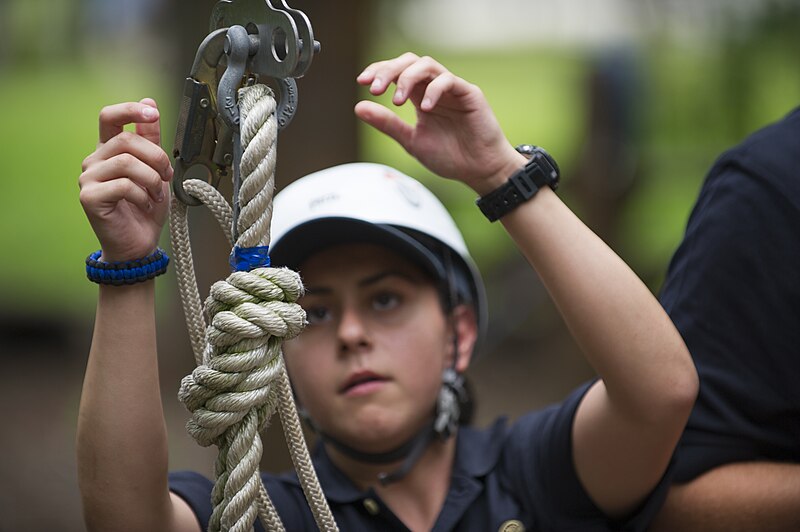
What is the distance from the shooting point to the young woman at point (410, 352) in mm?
1798

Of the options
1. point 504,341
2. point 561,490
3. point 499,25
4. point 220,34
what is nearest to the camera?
point 220,34

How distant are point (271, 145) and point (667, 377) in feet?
2.72

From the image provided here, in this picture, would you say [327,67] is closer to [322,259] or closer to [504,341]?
[322,259]

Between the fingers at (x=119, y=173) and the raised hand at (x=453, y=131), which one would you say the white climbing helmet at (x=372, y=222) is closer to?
the raised hand at (x=453, y=131)

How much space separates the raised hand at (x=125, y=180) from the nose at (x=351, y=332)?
50 cm

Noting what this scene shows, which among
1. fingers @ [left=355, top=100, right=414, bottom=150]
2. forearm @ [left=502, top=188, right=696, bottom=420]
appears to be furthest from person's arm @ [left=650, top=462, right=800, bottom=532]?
fingers @ [left=355, top=100, right=414, bottom=150]

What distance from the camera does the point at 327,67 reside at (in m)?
3.82

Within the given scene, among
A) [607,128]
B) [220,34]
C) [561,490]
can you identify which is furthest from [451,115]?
[607,128]

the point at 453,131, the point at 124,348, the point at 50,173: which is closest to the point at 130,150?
the point at 124,348

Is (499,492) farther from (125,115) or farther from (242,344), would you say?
(125,115)

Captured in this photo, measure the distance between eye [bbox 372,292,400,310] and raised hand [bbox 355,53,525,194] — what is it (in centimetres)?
41

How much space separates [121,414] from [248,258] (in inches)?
17.7

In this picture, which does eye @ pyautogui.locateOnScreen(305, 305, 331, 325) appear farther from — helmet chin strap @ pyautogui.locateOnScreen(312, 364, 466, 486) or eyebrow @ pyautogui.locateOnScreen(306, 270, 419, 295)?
helmet chin strap @ pyautogui.locateOnScreen(312, 364, 466, 486)

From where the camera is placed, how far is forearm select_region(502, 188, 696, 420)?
1.87 metres
